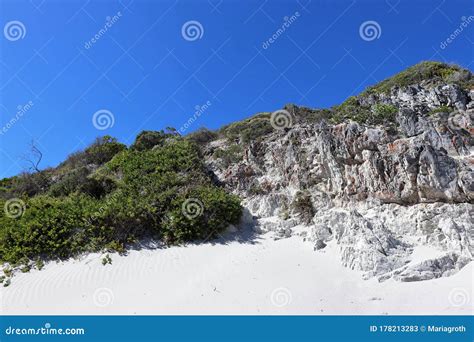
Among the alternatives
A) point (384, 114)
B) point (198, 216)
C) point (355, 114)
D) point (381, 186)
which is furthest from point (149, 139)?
point (381, 186)

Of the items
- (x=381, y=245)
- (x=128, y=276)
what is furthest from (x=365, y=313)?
(x=128, y=276)

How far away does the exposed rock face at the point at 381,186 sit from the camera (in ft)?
31.1

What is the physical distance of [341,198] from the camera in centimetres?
1244

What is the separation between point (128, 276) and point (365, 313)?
6.53m

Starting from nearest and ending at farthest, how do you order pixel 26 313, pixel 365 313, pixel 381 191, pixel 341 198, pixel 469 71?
1. pixel 365 313
2. pixel 26 313
3. pixel 381 191
4. pixel 341 198
5. pixel 469 71

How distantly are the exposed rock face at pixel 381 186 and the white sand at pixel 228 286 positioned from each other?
1.96 ft

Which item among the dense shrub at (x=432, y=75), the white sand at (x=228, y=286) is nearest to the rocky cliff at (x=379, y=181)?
the white sand at (x=228, y=286)

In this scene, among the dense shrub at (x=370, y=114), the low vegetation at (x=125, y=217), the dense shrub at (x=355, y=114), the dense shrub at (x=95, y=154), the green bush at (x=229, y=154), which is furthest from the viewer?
the dense shrub at (x=95, y=154)

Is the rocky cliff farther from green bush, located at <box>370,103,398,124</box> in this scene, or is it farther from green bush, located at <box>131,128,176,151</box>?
green bush, located at <box>131,128,176,151</box>

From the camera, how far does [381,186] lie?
38.1 ft

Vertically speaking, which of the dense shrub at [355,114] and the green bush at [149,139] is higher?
the green bush at [149,139]

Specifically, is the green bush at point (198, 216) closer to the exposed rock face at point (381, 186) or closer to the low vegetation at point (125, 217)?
the low vegetation at point (125, 217)

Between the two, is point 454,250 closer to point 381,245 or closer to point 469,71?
point 381,245

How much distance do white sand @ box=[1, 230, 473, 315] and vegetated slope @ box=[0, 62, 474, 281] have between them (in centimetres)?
56
